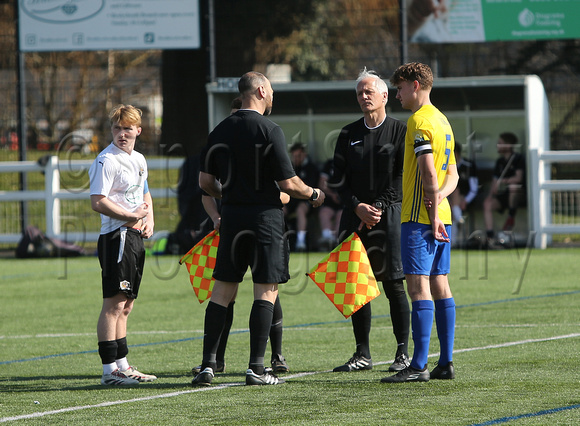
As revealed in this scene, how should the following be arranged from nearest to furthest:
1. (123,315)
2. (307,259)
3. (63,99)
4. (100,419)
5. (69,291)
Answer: (100,419), (123,315), (69,291), (307,259), (63,99)

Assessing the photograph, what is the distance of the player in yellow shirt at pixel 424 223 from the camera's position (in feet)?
19.8

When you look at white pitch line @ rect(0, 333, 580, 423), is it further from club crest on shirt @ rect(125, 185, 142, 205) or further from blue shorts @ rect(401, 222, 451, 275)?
club crest on shirt @ rect(125, 185, 142, 205)


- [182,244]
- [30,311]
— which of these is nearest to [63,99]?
[182,244]

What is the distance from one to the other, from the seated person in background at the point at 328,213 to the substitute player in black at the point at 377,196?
9.19 m

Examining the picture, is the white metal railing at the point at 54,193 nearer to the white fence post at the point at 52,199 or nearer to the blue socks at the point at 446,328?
the white fence post at the point at 52,199

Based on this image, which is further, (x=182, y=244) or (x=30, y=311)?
(x=182, y=244)

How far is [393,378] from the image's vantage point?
6109mm

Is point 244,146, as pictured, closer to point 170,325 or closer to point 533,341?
point 533,341

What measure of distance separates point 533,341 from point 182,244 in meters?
8.90

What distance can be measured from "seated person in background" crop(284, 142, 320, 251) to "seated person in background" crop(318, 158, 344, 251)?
198 millimetres

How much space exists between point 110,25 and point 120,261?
12.2 metres

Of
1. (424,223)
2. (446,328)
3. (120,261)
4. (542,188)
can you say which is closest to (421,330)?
(446,328)

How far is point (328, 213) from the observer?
16641 millimetres

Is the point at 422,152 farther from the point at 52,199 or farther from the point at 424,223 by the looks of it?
the point at 52,199
